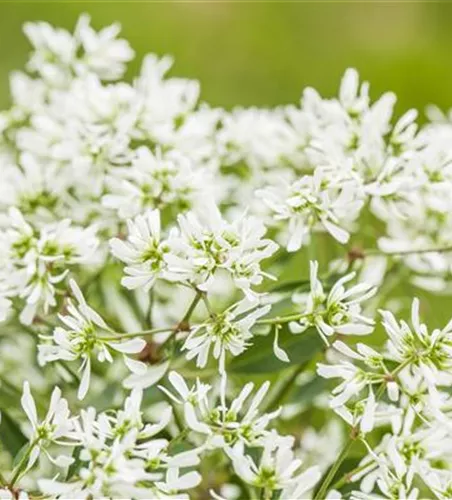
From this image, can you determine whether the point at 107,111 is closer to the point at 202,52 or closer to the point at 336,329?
the point at 336,329

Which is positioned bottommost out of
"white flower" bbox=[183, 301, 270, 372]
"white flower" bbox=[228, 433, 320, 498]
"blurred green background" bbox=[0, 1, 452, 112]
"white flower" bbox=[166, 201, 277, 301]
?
"white flower" bbox=[228, 433, 320, 498]

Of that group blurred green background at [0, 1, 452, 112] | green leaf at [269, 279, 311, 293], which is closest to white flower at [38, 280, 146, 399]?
green leaf at [269, 279, 311, 293]

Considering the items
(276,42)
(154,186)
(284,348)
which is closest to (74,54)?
(154,186)

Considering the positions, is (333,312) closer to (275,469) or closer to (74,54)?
(275,469)

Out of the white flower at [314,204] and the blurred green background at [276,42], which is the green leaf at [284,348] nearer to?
the white flower at [314,204]

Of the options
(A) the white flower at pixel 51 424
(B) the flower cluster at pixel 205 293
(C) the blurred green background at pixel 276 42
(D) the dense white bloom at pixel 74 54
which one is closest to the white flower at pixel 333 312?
(B) the flower cluster at pixel 205 293

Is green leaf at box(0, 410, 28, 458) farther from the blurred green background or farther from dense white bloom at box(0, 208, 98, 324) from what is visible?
the blurred green background
